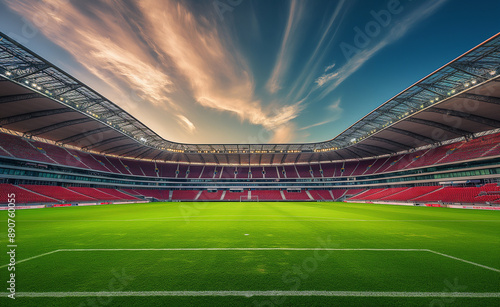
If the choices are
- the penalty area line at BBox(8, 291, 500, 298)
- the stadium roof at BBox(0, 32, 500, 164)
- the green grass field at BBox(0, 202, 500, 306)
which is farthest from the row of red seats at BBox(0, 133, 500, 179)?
the penalty area line at BBox(8, 291, 500, 298)

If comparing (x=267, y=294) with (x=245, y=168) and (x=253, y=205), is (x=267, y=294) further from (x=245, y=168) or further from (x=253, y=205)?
(x=245, y=168)

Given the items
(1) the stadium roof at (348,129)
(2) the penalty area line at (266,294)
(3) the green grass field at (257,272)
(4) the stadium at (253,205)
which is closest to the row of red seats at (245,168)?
(4) the stadium at (253,205)

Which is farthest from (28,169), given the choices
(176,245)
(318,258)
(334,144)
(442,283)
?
(334,144)

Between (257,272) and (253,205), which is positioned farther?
(253,205)

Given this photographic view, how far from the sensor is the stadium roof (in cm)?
2103

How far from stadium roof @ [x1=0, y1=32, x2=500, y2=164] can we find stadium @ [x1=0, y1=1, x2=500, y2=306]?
0.25m

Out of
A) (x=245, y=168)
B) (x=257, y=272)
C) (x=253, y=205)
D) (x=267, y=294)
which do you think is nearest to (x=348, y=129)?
(x=253, y=205)

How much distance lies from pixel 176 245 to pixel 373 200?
50845mm

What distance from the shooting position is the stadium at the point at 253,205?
13.5 ft

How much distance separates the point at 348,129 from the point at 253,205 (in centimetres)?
2826

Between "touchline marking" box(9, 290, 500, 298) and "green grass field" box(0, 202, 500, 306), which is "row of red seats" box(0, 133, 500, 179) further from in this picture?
"touchline marking" box(9, 290, 500, 298)

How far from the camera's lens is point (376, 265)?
208 inches

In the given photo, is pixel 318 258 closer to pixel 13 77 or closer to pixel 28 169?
pixel 13 77

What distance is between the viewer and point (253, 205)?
126 feet
